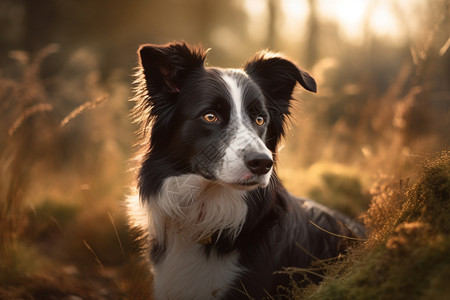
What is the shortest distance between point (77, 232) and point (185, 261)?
2.84m

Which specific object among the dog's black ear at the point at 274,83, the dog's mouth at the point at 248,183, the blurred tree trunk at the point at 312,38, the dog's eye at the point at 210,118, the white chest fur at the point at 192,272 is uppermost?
the blurred tree trunk at the point at 312,38

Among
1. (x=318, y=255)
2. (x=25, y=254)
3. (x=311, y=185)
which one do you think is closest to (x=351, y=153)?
(x=311, y=185)

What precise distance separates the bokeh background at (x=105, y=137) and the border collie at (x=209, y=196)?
1.33 feet

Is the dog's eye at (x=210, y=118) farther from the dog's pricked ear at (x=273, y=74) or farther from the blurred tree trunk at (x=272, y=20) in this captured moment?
the blurred tree trunk at (x=272, y=20)

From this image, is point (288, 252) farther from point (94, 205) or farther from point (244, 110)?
point (94, 205)

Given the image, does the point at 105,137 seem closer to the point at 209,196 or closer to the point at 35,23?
the point at 209,196

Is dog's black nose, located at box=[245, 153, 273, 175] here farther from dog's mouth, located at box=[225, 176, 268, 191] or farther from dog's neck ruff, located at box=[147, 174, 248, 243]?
dog's neck ruff, located at box=[147, 174, 248, 243]

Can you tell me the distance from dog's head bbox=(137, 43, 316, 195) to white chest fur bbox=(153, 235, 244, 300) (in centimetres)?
60

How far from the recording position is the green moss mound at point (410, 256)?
1603 mm

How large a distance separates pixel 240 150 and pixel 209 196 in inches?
25.8

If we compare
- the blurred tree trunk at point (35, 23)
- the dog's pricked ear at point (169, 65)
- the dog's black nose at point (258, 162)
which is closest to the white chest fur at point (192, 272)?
the dog's black nose at point (258, 162)

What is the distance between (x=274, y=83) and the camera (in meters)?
3.51

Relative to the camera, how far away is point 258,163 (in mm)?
2516

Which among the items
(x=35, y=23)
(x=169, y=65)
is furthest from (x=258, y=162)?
(x=35, y=23)
